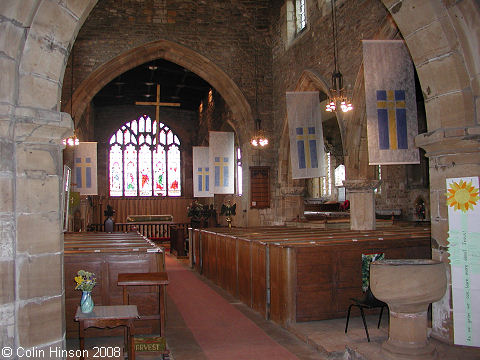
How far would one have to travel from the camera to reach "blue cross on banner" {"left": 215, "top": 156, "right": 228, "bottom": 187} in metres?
13.3

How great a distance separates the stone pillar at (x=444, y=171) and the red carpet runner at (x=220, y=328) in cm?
135

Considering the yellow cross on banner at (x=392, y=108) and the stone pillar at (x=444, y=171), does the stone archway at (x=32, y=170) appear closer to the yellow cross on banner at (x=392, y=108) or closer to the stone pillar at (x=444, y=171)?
the stone pillar at (x=444, y=171)

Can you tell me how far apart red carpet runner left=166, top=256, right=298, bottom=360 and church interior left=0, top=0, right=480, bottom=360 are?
4 centimetres

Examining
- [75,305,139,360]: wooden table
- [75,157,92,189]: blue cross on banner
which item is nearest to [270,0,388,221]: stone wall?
[75,157,92,189]: blue cross on banner

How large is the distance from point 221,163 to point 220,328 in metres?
8.12

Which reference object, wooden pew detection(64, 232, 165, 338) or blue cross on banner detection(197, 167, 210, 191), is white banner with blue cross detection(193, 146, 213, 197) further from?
wooden pew detection(64, 232, 165, 338)

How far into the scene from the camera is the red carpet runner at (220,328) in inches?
180

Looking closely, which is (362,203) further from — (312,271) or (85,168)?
(85,168)

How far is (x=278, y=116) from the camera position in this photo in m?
13.5

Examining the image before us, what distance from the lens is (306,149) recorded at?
9641 millimetres

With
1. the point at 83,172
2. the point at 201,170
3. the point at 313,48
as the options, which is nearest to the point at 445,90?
the point at 313,48

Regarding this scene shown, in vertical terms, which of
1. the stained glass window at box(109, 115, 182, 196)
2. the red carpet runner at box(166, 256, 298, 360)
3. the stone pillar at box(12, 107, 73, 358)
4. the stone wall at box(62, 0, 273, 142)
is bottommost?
the red carpet runner at box(166, 256, 298, 360)

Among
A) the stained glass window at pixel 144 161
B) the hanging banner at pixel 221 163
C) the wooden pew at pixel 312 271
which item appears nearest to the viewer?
the wooden pew at pixel 312 271

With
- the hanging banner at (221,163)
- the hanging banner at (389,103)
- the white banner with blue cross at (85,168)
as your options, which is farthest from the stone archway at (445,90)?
the white banner with blue cross at (85,168)
